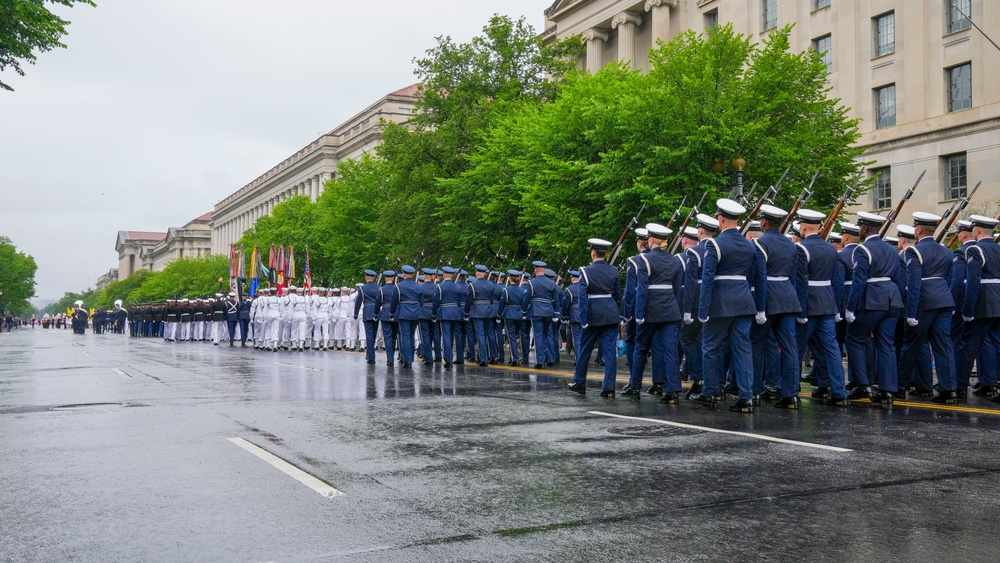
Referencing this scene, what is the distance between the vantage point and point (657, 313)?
38.4 ft

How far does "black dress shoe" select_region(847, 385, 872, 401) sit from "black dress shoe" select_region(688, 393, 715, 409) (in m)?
1.92

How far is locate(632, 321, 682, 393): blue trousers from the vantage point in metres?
11.7

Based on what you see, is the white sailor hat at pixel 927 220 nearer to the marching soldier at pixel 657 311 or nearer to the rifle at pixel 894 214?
the rifle at pixel 894 214

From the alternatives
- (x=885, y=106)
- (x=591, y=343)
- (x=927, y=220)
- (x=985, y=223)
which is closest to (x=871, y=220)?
(x=927, y=220)

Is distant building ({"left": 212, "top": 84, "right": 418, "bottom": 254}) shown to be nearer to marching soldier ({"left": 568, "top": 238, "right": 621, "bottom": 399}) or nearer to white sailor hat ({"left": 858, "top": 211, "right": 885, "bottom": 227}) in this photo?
marching soldier ({"left": 568, "top": 238, "right": 621, "bottom": 399})

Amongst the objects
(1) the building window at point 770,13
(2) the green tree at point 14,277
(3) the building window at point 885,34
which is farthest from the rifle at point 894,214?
(2) the green tree at point 14,277

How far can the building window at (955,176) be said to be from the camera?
36.7 metres

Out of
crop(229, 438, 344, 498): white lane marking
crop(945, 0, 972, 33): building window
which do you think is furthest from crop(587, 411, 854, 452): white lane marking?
crop(945, 0, 972, 33): building window

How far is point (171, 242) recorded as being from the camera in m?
186

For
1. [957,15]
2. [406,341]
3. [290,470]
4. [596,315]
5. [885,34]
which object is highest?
[885,34]

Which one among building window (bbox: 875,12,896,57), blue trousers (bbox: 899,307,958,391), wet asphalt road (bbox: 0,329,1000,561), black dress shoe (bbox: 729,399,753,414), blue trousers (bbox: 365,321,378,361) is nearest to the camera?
wet asphalt road (bbox: 0,329,1000,561)

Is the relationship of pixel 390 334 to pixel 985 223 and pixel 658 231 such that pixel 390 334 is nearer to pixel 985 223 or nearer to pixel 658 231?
pixel 658 231

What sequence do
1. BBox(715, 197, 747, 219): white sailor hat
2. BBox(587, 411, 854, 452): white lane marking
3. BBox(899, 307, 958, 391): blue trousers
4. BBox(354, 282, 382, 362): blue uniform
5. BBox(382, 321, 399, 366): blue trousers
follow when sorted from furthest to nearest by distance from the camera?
BBox(354, 282, 382, 362): blue uniform
BBox(382, 321, 399, 366): blue trousers
BBox(899, 307, 958, 391): blue trousers
BBox(715, 197, 747, 219): white sailor hat
BBox(587, 411, 854, 452): white lane marking

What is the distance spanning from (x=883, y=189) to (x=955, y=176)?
11.1ft
